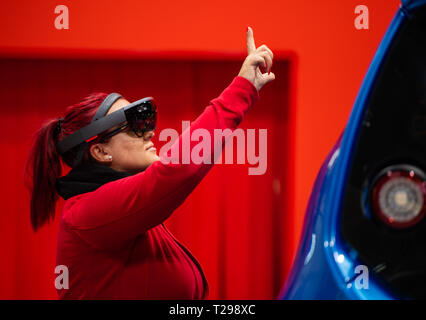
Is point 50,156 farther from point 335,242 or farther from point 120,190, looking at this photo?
point 335,242

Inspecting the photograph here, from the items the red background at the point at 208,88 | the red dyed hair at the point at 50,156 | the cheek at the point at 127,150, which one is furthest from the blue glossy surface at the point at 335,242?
the red background at the point at 208,88

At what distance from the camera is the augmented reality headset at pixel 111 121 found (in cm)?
96

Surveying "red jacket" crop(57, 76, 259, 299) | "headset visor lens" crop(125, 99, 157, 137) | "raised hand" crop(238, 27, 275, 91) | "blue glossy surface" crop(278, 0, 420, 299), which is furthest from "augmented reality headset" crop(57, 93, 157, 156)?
"blue glossy surface" crop(278, 0, 420, 299)

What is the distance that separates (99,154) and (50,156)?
0.45 feet

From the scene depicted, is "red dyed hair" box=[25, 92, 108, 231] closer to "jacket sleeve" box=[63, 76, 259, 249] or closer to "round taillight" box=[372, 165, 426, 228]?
"jacket sleeve" box=[63, 76, 259, 249]

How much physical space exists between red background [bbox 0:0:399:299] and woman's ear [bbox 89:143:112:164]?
1564 millimetres

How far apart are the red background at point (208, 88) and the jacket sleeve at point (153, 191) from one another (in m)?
1.71

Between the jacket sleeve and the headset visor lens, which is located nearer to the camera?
the jacket sleeve

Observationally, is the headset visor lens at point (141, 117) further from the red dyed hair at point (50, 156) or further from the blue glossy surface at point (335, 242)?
the blue glossy surface at point (335, 242)

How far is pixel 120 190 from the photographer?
831mm

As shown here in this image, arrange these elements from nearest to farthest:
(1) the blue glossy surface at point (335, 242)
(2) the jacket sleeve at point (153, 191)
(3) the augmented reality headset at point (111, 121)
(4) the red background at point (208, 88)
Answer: (1) the blue glossy surface at point (335, 242)
(2) the jacket sleeve at point (153, 191)
(3) the augmented reality headset at point (111, 121)
(4) the red background at point (208, 88)

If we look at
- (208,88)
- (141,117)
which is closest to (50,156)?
(141,117)

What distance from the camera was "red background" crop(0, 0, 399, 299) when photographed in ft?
7.80
